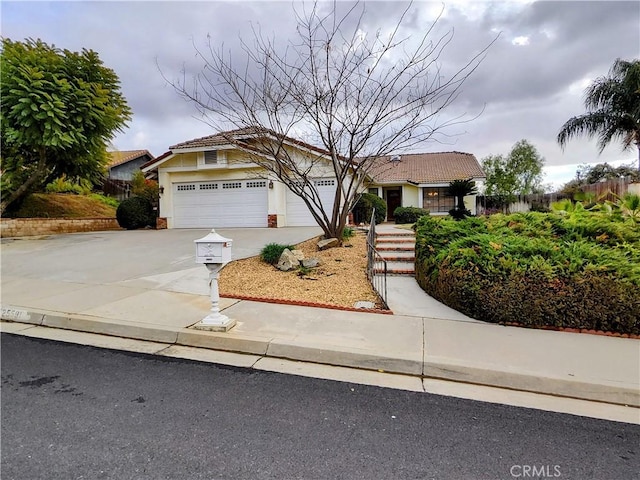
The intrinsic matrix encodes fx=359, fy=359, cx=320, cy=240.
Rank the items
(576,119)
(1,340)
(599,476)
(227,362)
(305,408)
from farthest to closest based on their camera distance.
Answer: (576,119) < (1,340) < (227,362) < (305,408) < (599,476)

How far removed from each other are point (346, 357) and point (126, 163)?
103ft

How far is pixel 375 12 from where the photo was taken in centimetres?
820

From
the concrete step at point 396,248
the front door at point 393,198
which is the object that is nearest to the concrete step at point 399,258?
the concrete step at point 396,248

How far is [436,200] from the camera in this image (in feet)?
75.0

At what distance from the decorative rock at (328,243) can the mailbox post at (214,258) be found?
5.05m

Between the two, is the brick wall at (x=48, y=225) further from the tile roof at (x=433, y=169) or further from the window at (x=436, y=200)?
the window at (x=436, y=200)

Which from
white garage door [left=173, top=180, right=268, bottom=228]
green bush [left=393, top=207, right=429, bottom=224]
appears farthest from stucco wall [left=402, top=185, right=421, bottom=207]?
white garage door [left=173, top=180, right=268, bottom=228]

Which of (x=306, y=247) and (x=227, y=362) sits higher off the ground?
(x=306, y=247)

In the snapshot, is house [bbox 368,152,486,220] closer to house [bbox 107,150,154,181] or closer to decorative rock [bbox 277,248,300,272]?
decorative rock [bbox 277,248,300,272]

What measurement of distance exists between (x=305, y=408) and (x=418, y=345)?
178 cm

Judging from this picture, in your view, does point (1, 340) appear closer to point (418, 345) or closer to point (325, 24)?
point (418, 345)

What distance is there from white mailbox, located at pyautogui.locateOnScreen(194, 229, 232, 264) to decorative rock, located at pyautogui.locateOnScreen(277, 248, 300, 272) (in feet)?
10.9

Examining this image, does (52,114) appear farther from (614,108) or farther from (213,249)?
(614,108)

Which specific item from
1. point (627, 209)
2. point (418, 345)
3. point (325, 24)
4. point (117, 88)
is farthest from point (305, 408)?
point (117, 88)
